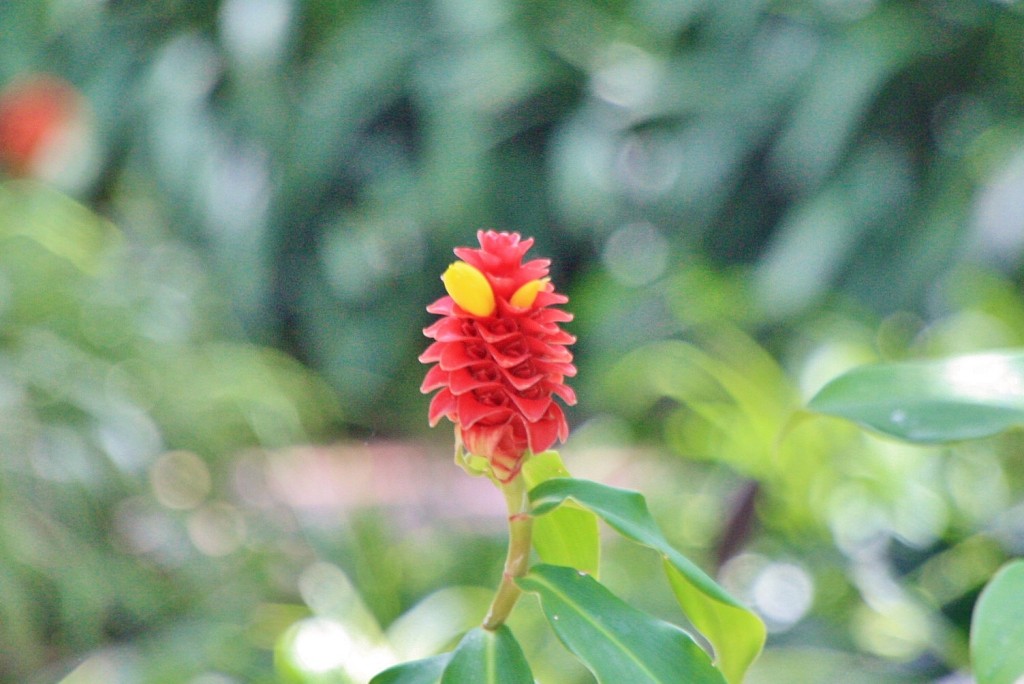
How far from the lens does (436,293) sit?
2.33 meters

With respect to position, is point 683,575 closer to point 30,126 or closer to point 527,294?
point 527,294

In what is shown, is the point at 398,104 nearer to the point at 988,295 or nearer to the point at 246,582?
the point at 246,582

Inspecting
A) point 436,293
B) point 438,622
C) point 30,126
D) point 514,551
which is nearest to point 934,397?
point 514,551

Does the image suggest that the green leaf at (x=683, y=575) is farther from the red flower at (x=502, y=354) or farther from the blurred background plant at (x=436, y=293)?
the blurred background plant at (x=436, y=293)

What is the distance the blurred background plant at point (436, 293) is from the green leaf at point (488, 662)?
0.40m

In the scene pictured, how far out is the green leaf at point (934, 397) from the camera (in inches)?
17.1

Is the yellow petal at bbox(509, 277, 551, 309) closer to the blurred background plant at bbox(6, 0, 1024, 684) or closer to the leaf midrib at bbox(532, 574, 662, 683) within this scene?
the leaf midrib at bbox(532, 574, 662, 683)

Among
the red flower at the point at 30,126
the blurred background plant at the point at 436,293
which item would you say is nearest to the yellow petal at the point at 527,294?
the blurred background plant at the point at 436,293

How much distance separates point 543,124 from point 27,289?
50.5 inches

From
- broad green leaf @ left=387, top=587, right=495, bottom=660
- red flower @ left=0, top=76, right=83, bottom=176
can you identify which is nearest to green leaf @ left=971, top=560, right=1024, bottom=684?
broad green leaf @ left=387, top=587, right=495, bottom=660

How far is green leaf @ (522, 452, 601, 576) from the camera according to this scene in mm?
431

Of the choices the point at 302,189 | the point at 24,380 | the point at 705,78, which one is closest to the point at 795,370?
the point at 705,78

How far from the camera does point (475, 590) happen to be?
1171 millimetres

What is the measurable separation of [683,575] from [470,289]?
5.3 inches
